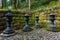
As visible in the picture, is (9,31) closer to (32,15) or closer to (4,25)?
(4,25)

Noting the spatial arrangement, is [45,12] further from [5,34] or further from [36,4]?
[36,4]

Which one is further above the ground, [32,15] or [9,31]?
[32,15]

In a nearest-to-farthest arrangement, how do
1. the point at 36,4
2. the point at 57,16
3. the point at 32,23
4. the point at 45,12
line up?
the point at 57,16, the point at 45,12, the point at 32,23, the point at 36,4

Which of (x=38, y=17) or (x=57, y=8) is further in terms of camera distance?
(x=38, y=17)

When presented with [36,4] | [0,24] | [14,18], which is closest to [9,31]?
[0,24]

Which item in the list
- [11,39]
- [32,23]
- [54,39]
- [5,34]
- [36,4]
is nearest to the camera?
[54,39]

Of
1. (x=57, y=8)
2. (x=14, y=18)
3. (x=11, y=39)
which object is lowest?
(x=11, y=39)

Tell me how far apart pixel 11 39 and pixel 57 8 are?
3.03 metres

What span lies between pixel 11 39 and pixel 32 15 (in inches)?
130

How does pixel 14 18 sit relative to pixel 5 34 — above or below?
above

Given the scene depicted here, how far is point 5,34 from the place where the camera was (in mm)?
4164

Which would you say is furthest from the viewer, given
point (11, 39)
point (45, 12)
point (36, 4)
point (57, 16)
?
point (36, 4)

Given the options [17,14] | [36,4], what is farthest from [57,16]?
[36,4]

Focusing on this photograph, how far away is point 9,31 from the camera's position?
4.27m
